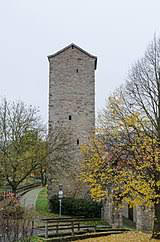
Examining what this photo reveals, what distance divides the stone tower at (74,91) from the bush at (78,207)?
4227 mm

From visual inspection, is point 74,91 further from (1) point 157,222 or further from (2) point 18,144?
(1) point 157,222

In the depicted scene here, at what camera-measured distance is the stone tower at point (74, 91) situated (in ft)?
104

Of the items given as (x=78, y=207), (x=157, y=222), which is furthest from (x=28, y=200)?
(x=157, y=222)

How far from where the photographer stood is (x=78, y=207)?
28406 millimetres

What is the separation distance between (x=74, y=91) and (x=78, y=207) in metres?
9.96

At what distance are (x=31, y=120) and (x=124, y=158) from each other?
13.2 meters

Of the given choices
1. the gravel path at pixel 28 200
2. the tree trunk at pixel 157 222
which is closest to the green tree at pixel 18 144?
the gravel path at pixel 28 200

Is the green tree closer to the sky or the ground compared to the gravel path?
closer to the sky

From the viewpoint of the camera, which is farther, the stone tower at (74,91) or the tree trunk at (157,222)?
the stone tower at (74,91)

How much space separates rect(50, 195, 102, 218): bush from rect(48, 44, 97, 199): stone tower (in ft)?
13.9

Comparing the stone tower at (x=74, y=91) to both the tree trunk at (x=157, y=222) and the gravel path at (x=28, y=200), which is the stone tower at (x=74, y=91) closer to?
the gravel path at (x=28, y=200)

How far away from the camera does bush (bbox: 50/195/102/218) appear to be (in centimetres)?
2830

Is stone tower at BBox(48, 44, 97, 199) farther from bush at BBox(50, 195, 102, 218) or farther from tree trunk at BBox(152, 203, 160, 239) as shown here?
tree trunk at BBox(152, 203, 160, 239)

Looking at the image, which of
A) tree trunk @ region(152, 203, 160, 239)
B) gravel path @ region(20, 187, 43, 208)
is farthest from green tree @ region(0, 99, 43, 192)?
tree trunk @ region(152, 203, 160, 239)
